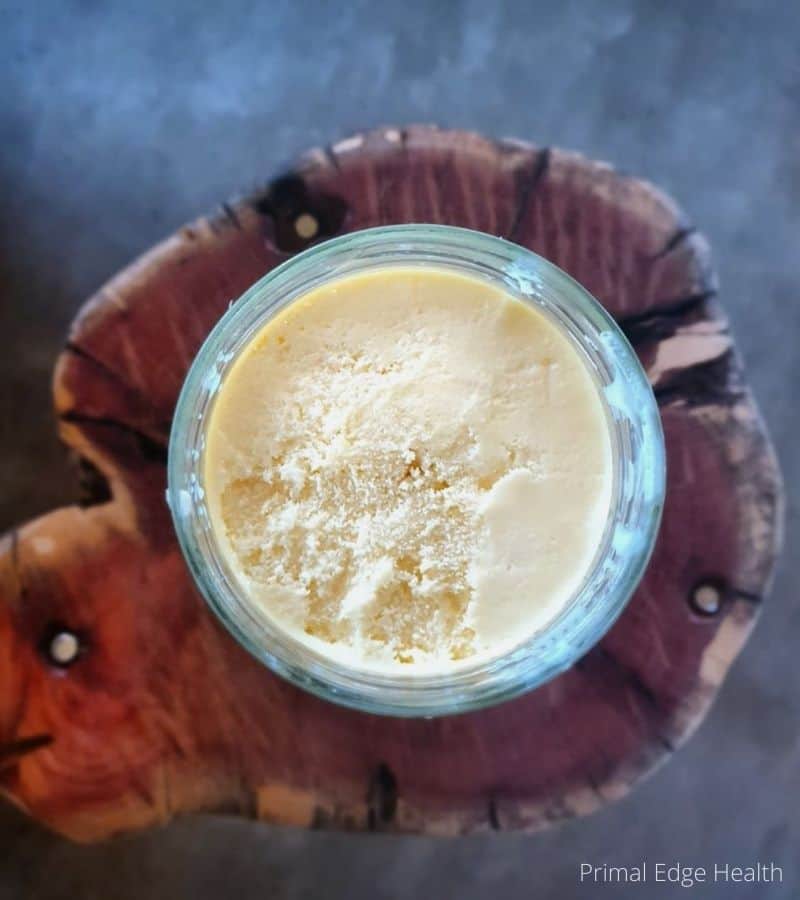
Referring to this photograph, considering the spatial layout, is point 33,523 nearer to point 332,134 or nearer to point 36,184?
point 36,184

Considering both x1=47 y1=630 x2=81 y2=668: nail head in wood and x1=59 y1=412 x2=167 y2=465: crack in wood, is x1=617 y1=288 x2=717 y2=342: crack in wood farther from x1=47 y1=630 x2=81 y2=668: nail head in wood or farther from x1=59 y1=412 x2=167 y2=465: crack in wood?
x1=47 y1=630 x2=81 y2=668: nail head in wood

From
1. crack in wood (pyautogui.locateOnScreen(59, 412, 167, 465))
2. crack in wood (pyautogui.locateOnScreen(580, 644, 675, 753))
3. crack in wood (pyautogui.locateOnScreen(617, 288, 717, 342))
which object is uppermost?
crack in wood (pyautogui.locateOnScreen(617, 288, 717, 342))

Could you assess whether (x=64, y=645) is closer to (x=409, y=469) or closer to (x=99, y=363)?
(x=99, y=363)

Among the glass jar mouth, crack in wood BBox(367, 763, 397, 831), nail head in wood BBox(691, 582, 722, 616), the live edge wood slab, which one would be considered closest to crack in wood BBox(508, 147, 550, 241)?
the live edge wood slab

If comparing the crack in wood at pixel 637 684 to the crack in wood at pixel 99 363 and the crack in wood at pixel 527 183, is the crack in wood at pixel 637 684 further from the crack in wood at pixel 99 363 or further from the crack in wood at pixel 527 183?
the crack in wood at pixel 99 363

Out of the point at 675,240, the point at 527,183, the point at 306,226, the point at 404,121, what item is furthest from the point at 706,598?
the point at 404,121

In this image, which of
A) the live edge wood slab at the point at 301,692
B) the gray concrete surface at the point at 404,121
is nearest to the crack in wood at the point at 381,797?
the live edge wood slab at the point at 301,692

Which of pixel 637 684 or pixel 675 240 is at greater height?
pixel 675 240
